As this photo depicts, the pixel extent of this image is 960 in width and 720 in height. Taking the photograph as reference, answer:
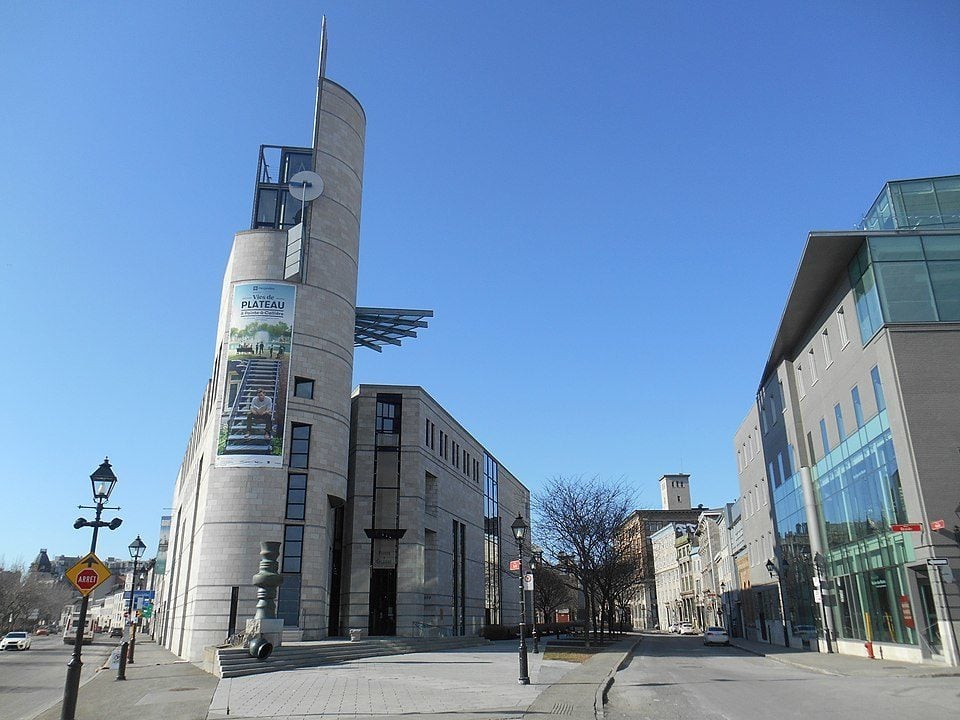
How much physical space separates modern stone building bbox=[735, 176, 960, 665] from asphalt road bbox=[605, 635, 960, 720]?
15.9 feet

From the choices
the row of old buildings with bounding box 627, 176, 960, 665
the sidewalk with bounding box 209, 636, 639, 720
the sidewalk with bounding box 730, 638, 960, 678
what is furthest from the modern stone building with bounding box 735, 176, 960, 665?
the sidewalk with bounding box 209, 636, 639, 720

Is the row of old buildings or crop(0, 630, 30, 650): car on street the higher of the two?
the row of old buildings

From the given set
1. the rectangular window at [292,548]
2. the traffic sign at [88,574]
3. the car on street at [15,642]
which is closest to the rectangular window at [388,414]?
the rectangular window at [292,548]

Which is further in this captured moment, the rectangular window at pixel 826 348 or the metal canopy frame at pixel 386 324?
the metal canopy frame at pixel 386 324

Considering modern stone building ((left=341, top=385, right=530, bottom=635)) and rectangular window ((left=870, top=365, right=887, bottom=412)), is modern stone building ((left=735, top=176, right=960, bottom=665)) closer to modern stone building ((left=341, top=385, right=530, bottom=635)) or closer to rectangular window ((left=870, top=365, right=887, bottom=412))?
rectangular window ((left=870, top=365, right=887, bottom=412))

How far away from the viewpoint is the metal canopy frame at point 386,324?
149 feet

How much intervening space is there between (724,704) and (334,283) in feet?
102

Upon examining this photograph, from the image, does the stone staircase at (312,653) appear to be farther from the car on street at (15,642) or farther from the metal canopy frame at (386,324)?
the car on street at (15,642)

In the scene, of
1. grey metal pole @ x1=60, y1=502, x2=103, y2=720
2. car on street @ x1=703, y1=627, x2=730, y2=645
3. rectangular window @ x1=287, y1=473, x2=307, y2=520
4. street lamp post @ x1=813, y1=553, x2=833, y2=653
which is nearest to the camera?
grey metal pole @ x1=60, y1=502, x2=103, y2=720

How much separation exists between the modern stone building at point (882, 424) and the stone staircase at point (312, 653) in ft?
62.4

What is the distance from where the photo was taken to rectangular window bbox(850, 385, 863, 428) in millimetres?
27938

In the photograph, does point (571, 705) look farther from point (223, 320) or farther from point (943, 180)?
point (223, 320)

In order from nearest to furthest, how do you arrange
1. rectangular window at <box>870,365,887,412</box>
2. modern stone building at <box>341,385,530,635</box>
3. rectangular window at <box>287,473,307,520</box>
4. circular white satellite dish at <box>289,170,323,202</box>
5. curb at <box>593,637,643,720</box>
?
curb at <box>593,637,643,720</box>, rectangular window at <box>870,365,887,412</box>, rectangular window at <box>287,473,307,520</box>, circular white satellite dish at <box>289,170,323,202</box>, modern stone building at <box>341,385,530,635</box>

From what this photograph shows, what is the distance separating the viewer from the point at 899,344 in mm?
24812
